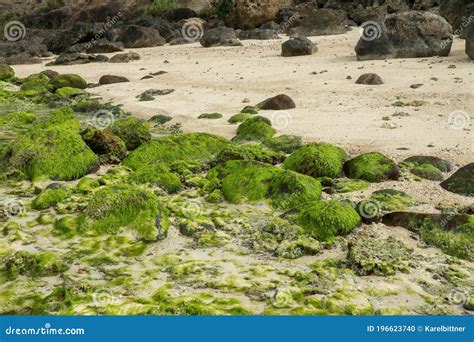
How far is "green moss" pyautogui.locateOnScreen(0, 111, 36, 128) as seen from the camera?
42.6 ft

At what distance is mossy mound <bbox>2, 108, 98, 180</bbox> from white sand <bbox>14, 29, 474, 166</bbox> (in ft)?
10.2

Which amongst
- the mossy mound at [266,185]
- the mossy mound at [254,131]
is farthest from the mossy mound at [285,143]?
the mossy mound at [266,185]

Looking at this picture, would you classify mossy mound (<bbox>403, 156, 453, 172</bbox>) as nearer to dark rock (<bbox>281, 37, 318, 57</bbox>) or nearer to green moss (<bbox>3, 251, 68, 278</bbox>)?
green moss (<bbox>3, 251, 68, 278</bbox>)

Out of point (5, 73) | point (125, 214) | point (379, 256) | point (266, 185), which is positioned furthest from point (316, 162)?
point (5, 73)

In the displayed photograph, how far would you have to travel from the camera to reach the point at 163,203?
24.5ft

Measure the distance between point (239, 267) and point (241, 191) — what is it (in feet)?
6.80

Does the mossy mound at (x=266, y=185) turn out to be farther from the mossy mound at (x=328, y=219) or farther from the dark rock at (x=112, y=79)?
the dark rock at (x=112, y=79)

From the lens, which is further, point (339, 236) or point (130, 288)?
point (339, 236)

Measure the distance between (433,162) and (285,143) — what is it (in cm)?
267

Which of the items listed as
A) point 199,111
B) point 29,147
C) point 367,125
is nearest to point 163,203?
point 29,147

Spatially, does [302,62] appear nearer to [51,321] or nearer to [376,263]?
[376,263]

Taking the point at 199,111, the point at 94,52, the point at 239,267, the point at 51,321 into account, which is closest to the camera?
the point at 51,321

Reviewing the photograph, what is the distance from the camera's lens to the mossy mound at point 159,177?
26.6 ft

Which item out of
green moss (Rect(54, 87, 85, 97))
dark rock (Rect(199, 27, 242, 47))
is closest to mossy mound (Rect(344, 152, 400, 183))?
green moss (Rect(54, 87, 85, 97))
